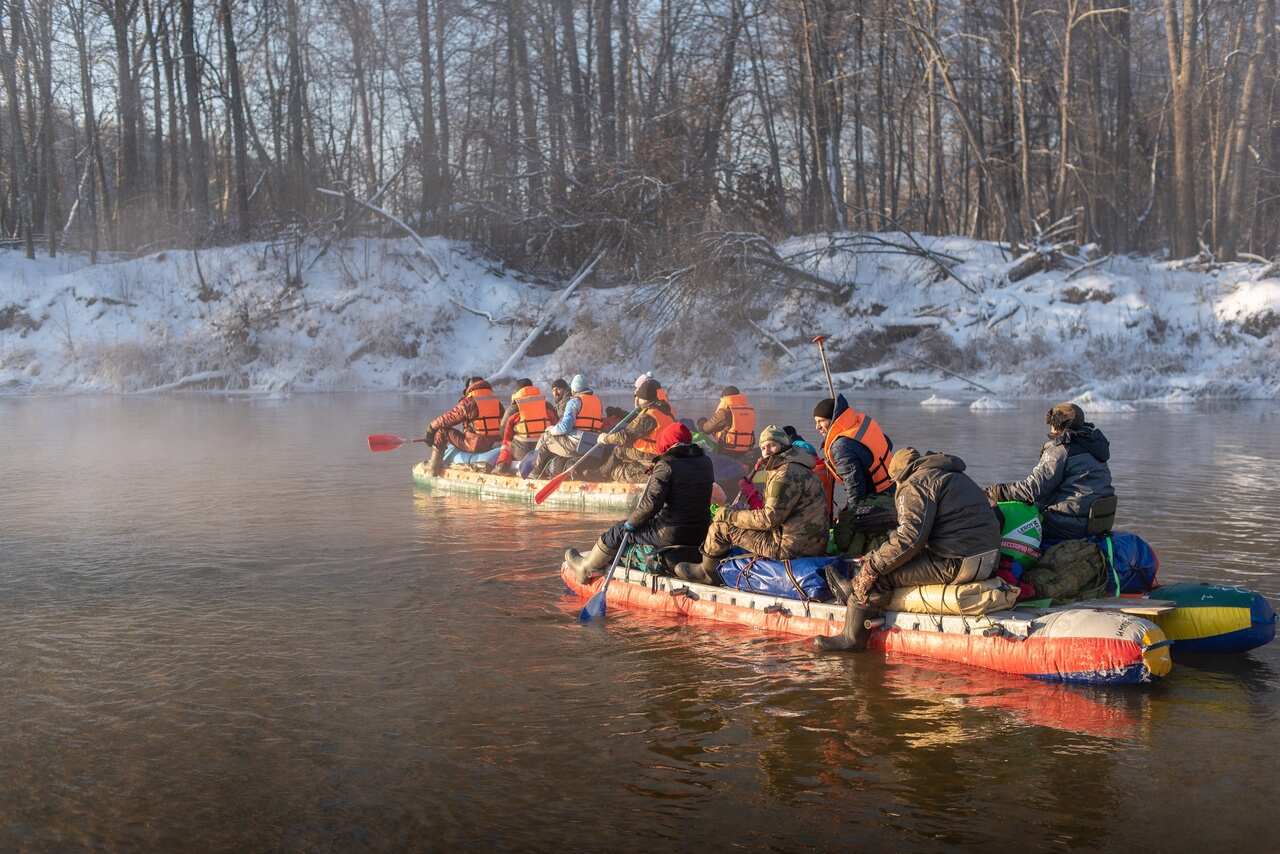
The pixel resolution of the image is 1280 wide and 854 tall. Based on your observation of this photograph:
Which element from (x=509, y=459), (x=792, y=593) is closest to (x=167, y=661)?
(x=792, y=593)

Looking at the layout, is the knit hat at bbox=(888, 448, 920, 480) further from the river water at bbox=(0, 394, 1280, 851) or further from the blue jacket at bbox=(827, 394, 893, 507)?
the river water at bbox=(0, 394, 1280, 851)

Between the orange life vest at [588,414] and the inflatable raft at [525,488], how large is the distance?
2.39 feet

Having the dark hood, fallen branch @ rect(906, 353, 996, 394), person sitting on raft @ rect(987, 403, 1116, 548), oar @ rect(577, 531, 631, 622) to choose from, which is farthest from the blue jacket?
fallen branch @ rect(906, 353, 996, 394)

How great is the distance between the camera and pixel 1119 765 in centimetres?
582

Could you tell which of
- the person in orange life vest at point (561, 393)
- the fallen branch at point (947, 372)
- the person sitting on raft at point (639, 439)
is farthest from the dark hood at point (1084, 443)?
the fallen branch at point (947, 372)

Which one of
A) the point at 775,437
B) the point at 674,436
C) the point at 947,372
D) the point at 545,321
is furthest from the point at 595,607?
the point at 545,321

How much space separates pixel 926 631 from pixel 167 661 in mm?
4457

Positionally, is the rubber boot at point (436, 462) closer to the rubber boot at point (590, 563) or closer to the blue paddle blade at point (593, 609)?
the rubber boot at point (590, 563)

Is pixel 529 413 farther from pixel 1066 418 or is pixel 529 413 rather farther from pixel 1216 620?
pixel 1216 620

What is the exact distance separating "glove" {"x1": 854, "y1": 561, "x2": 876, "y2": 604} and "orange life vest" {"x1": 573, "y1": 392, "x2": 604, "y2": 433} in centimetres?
707

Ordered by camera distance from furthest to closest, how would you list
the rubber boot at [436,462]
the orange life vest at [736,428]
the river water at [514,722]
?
the rubber boot at [436,462], the orange life vest at [736,428], the river water at [514,722]

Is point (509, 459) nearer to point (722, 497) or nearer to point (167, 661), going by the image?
point (722, 497)

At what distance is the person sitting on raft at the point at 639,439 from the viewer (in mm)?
13312

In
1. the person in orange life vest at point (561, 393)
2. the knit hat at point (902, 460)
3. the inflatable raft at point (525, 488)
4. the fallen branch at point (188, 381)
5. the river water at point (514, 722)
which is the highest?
the fallen branch at point (188, 381)
